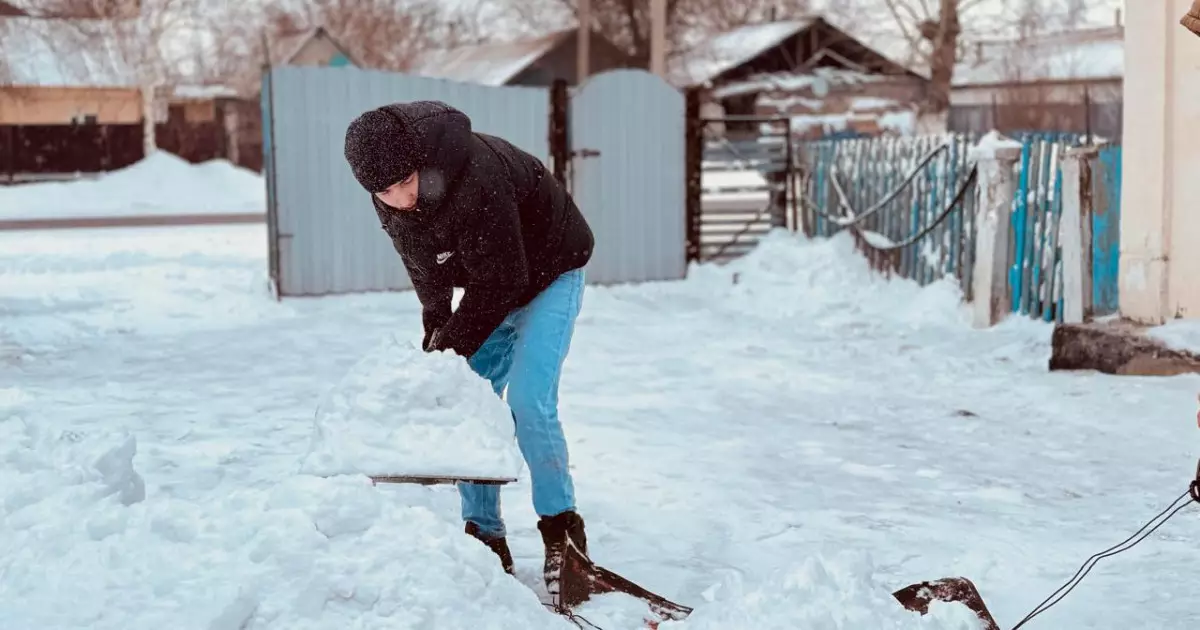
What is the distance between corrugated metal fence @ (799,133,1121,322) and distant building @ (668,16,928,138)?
52.5ft

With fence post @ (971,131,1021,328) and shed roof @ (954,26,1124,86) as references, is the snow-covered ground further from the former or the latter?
shed roof @ (954,26,1124,86)

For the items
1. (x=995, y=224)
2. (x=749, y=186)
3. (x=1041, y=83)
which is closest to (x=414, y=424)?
(x=995, y=224)

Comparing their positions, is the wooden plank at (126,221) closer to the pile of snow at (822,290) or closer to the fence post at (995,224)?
the pile of snow at (822,290)

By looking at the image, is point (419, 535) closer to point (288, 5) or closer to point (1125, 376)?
point (1125, 376)

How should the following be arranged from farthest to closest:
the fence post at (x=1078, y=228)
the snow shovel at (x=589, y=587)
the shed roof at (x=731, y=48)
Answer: the shed roof at (x=731, y=48), the fence post at (x=1078, y=228), the snow shovel at (x=589, y=587)

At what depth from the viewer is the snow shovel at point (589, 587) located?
3756 mm

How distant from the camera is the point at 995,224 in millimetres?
9359

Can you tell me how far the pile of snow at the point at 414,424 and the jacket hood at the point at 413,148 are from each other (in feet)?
1.51

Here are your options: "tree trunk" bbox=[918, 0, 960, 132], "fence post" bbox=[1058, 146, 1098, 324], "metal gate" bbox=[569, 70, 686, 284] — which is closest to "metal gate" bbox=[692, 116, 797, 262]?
"metal gate" bbox=[569, 70, 686, 284]

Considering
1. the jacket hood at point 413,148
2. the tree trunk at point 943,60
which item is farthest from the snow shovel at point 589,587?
the tree trunk at point 943,60

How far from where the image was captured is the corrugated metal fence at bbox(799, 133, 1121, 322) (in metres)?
8.49

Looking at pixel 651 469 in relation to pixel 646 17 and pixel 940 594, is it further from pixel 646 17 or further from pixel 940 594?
pixel 646 17

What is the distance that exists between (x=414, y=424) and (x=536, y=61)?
1179 inches

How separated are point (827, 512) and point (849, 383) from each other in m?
2.88
